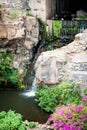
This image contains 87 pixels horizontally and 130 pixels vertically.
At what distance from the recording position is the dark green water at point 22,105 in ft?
59.8

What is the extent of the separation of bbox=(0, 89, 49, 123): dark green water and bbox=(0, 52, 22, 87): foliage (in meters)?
1.02

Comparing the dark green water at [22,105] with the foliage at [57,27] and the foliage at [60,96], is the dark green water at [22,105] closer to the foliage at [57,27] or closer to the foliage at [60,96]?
the foliage at [60,96]

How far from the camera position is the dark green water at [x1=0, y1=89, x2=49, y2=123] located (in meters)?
18.2

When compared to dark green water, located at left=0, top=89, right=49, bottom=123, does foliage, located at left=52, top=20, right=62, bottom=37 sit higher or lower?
higher

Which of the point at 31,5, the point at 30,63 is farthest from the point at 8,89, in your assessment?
the point at 31,5

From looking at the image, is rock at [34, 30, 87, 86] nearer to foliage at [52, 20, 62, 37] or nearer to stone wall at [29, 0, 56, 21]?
foliage at [52, 20, 62, 37]

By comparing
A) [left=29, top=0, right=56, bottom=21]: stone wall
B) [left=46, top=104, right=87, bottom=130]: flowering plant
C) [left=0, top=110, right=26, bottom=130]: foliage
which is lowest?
[left=0, top=110, right=26, bottom=130]: foliage

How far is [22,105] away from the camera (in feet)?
63.7

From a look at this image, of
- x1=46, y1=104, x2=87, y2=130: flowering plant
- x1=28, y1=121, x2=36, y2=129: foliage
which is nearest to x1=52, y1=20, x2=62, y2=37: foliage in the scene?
x1=28, y1=121, x2=36, y2=129: foliage

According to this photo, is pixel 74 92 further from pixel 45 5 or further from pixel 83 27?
pixel 45 5

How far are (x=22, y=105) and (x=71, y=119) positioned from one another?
573 centimetres

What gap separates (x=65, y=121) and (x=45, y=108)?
4580 mm

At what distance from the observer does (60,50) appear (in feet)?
68.7

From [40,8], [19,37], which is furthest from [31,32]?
[40,8]
